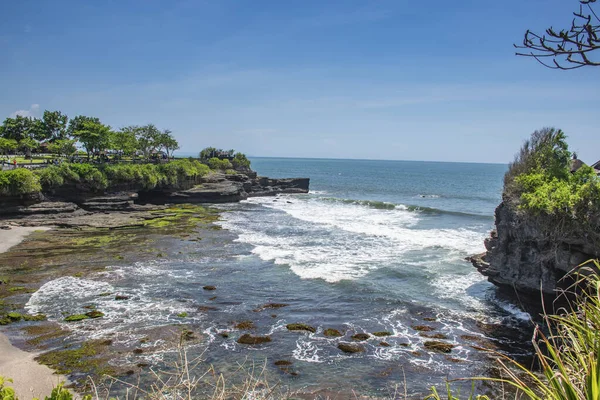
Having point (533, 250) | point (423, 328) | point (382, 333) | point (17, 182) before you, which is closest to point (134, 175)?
point (17, 182)

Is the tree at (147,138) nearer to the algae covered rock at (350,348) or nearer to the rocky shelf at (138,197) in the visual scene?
the rocky shelf at (138,197)

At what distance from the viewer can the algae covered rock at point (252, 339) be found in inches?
660

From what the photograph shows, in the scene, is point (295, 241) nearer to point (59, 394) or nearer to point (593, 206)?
point (593, 206)

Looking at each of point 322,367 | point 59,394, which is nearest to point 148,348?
point 322,367

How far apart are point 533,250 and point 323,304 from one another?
10927mm

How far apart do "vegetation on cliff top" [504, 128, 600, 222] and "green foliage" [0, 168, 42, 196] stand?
1650 inches

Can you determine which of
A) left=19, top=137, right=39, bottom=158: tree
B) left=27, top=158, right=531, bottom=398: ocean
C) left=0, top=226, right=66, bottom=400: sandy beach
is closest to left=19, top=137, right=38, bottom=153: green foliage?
left=19, top=137, right=39, bottom=158: tree

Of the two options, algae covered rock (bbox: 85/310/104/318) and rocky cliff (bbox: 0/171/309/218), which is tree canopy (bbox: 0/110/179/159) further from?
algae covered rock (bbox: 85/310/104/318)

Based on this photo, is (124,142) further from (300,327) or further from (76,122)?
(300,327)

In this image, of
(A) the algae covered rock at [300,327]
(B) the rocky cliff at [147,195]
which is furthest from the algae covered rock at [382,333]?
(B) the rocky cliff at [147,195]

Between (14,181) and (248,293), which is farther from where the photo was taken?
(14,181)

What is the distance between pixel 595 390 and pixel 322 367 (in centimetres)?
1302

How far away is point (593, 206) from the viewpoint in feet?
54.3

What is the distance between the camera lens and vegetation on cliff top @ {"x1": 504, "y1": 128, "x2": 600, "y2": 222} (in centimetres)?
1688
